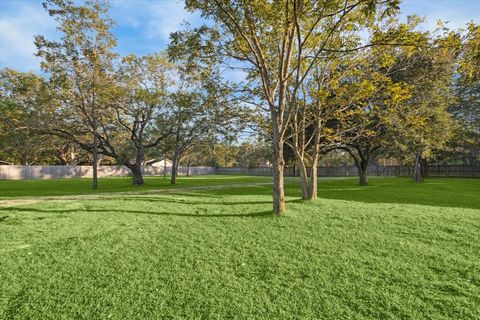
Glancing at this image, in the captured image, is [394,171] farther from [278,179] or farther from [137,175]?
[278,179]

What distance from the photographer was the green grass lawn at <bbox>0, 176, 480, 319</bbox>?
330 centimetres

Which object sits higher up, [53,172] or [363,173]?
[53,172]

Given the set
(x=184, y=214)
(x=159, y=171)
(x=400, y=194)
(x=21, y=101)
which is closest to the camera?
(x=184, y=214)

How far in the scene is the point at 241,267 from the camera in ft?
14.6

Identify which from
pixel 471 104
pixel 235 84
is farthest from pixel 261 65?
pixel 471 104

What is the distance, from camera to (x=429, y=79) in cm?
1323

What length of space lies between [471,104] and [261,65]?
35.9 meters

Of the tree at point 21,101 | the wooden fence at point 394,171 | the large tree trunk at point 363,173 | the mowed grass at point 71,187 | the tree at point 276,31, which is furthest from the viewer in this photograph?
the wooden fence at point 394,171

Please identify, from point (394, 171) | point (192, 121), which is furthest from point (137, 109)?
point (394, 171)

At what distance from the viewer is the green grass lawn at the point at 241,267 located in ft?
10.8

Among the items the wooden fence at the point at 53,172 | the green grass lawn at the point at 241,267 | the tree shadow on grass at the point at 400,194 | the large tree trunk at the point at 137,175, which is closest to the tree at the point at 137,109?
the large tree trunk at the point at 137,175

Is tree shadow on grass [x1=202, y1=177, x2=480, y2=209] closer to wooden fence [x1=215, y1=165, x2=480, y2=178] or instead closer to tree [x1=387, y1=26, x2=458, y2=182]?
tree [x1=387, y1=26, x2=458, y2=182]

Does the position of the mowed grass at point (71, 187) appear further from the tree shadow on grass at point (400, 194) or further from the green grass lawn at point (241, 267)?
the green grass lawn at point (241, 267)

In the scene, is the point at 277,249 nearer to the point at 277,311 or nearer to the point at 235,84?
the point at 277,311
